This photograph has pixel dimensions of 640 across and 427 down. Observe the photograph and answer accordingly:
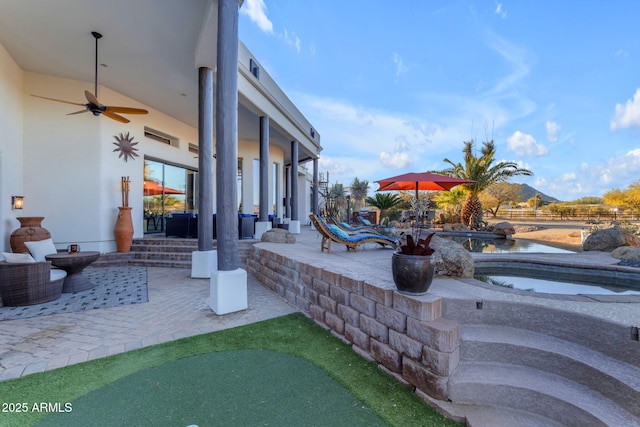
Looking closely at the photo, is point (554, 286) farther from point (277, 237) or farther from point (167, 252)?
point (167, 252)

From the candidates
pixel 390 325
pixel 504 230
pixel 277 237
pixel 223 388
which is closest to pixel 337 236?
pixel 277 237

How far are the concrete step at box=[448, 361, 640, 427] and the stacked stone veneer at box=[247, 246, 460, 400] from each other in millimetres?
124

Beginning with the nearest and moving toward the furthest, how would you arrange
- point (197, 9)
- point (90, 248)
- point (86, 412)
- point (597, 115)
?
1. point (86, 412)
2. point (197, 9)
3. point (90, 248)
4. point (597, 115)

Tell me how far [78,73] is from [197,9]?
4.25 m

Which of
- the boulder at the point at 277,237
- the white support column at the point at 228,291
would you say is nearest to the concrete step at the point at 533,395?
the white support column at the point at 228,291

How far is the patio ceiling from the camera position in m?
4.52

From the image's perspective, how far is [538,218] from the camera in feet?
84.9

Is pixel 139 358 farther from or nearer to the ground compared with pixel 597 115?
nearer to the ground

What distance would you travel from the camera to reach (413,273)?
2412mm

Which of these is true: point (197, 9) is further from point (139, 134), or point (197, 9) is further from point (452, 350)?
point (452, 350)

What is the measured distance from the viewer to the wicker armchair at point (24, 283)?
4.01m

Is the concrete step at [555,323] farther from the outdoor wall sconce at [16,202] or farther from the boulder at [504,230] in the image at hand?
the boulder at [504,230]

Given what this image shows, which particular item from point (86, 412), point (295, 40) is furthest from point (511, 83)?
point (86, 412)

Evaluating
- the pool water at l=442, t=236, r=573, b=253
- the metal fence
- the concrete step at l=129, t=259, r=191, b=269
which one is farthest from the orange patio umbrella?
the metal fence
